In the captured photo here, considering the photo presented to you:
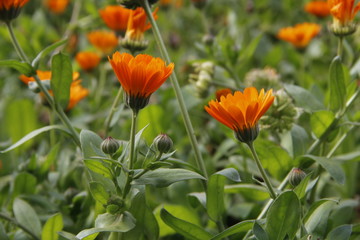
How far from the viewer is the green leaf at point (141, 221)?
113 centimetres

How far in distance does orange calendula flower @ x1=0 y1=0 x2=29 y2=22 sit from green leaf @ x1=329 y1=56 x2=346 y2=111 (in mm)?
701

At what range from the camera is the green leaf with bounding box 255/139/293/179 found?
1.31 meters

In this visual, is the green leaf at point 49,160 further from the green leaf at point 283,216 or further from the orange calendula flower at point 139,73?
the green leaf at point 283,216

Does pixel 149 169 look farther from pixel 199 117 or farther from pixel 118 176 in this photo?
pixel 199 117

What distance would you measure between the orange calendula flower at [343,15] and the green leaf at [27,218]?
Answer: 825mm

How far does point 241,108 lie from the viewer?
3.26ft

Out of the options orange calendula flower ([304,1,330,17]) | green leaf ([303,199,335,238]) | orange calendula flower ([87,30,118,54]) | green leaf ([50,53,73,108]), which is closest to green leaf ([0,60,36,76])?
green leaf ([50,53,73,108])

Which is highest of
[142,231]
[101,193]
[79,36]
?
[101,193]

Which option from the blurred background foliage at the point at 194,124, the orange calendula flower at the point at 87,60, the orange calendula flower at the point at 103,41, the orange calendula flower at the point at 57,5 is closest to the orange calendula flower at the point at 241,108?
the blurred background foliage at the point at 194,124

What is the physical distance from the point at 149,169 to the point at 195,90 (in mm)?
716

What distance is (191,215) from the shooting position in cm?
136

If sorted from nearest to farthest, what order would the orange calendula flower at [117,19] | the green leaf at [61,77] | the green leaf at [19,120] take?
1. the green leaf at [61,77]
2. the orange calendula flower at [117,19]
3. the green leaf at [19,120]

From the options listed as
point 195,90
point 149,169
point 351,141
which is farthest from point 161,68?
point 351,141

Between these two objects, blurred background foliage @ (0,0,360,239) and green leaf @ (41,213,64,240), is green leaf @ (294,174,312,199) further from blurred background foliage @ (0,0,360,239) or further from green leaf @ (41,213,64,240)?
green leaf @ (41,213,64,240)
